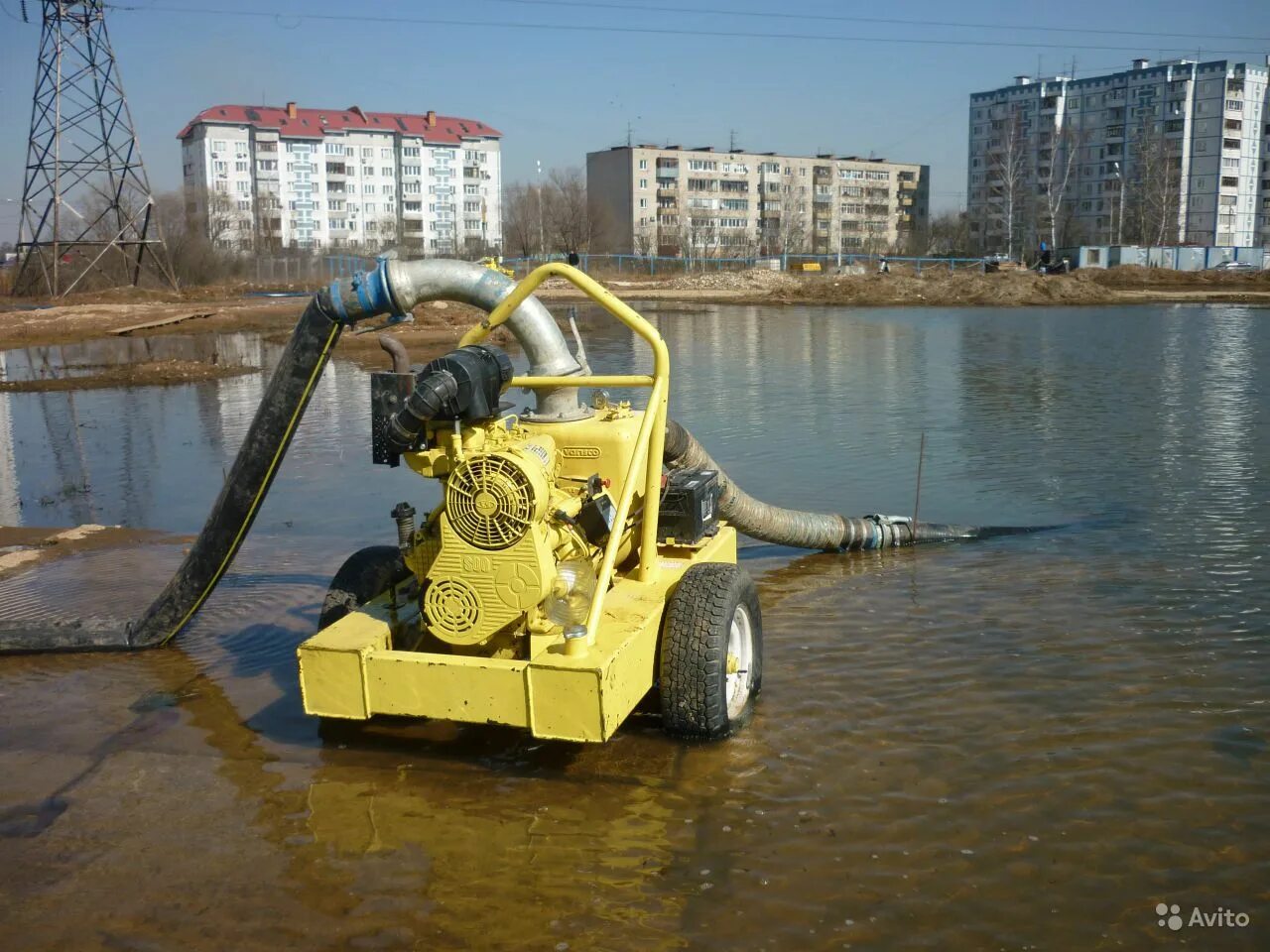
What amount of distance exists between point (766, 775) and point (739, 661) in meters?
0.92

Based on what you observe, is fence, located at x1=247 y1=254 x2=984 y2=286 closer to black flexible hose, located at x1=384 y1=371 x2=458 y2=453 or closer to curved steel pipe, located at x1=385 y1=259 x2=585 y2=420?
curved steel pipe, located at x1=385 y1=259 x2=585 y2=420

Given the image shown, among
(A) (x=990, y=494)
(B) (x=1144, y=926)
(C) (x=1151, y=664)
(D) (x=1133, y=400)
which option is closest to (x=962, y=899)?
(B) (x=1144, y=926)

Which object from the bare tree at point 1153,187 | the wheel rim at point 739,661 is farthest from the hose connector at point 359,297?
the bare tree at point 1153,187

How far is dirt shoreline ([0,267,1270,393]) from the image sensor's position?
105 ft

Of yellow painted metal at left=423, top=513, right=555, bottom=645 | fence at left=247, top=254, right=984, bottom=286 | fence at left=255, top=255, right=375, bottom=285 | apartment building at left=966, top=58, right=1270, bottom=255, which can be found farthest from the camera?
apartment building at left=966, top=58, right=1270, bottom=255

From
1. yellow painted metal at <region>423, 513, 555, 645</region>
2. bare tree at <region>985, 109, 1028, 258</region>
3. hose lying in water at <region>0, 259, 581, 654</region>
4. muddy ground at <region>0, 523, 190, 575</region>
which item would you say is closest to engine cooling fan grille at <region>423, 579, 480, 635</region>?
yellow painted metal at <region>423, 513, 555, 645</region>

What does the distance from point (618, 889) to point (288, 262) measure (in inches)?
3002

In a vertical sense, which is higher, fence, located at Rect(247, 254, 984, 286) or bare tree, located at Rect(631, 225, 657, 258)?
bare tree, located at Rect(631, 225, 657, 258)

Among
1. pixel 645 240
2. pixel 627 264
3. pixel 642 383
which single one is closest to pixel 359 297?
pixel 642 383

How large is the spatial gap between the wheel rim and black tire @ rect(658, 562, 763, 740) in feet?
0.65

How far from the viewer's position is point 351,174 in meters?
120

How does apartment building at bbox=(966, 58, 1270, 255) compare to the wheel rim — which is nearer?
the wheel rim

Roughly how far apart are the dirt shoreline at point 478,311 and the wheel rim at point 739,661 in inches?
850

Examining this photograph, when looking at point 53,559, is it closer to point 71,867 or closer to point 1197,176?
point 71,867
